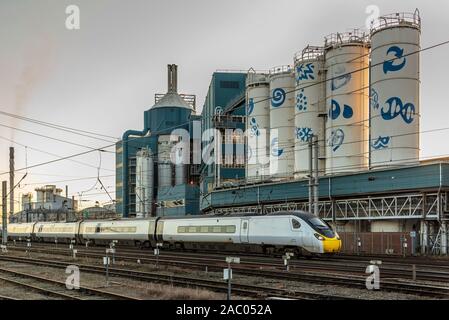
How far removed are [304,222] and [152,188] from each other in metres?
69.2

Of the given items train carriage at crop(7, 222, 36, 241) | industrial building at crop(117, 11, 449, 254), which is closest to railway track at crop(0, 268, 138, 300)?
industrial building at crop(117, 11, 449, 254)

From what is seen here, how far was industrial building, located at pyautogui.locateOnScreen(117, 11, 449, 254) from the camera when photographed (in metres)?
40.2

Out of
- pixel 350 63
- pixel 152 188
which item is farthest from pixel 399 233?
pixel 152 188

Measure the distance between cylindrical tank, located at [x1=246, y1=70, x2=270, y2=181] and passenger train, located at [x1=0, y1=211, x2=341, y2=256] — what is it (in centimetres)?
1716

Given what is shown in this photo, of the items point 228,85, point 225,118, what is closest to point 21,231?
point 225,118

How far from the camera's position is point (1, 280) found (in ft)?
74.6

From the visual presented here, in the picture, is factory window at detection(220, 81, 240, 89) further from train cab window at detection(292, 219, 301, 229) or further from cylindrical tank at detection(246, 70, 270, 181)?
train cab window at detection(292, 219, 301, 229)

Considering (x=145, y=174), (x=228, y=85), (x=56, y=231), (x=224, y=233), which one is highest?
(x=228, y=85)

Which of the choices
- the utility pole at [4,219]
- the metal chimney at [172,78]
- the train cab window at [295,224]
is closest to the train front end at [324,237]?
the train cab window at [295,224]

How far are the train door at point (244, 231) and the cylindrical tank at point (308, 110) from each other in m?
16.7

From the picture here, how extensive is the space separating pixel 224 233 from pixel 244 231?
2466mm

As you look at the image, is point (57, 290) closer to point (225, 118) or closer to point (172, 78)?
point (225, 118)

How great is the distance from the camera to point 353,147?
47750 millimetres

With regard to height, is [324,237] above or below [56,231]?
above
